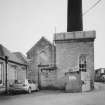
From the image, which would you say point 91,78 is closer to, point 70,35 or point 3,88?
point 70,35

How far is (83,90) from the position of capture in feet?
48.3

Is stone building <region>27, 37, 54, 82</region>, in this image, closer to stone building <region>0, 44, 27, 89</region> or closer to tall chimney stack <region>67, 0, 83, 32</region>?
stone building <region>0, 44, 27, 89</region>

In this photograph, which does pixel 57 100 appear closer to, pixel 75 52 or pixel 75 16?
→ pixel 75 52

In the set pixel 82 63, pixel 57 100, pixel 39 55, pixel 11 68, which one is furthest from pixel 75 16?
pixel 39 55

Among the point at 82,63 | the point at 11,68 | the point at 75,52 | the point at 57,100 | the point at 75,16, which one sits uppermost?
the point at 75,16

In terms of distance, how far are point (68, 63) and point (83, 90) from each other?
468 centimetres

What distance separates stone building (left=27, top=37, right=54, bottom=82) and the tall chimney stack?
1067cm

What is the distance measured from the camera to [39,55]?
2994 centimetres

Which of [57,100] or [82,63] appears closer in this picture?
[57,100]

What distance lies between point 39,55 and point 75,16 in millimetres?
12988

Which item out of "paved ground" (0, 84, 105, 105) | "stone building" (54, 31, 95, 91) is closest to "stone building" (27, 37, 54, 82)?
"stone building" (54, 31, 95, 91)

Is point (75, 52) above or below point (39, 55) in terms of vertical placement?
below

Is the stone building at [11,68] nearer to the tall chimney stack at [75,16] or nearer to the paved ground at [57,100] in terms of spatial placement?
the paved ground at [57,100]

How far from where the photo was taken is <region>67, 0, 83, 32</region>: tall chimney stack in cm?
1928
